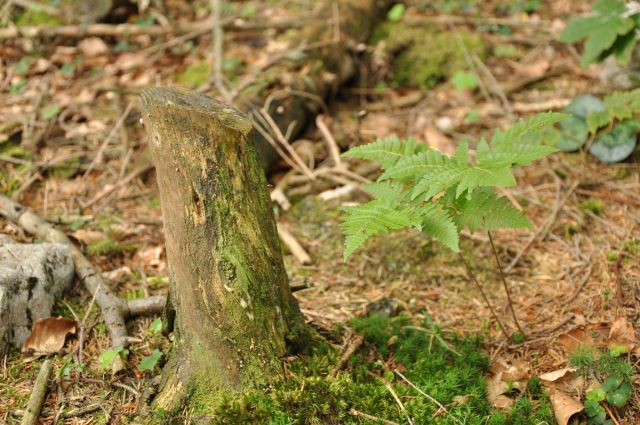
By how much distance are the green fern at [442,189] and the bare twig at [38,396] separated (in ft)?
5.19

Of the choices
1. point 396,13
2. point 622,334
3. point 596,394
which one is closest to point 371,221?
point 596,394

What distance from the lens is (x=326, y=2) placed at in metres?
6.32

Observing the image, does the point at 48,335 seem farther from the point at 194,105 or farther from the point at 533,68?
the point at 533,68

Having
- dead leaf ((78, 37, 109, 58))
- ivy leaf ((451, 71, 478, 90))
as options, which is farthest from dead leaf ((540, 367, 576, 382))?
dead leaf ((78, 37, 109, 58))

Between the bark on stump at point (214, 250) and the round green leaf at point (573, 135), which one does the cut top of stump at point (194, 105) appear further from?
the round green leaf at point (573, 135)

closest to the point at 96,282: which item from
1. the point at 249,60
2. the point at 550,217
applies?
the point at 550,217

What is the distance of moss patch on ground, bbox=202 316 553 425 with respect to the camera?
7.66 feet

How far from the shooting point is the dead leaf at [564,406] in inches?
97.9

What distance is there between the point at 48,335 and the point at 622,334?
9.93 feet

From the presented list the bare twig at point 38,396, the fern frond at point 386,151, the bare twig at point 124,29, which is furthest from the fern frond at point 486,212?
the bare twig at point 124,29

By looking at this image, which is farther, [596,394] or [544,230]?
[544,230]

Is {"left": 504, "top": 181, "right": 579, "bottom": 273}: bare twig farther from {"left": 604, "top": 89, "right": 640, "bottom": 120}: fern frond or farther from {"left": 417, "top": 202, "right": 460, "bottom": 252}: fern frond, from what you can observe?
{"left": 417, "top": 202, "right": 460, "bottom": 252}: fern frond

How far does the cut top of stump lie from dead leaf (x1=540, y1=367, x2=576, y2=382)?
1897 mm

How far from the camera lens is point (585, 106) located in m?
4.59
